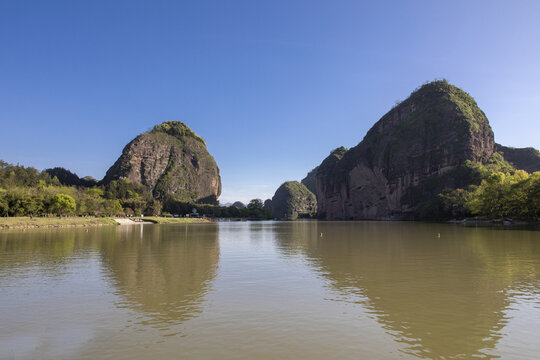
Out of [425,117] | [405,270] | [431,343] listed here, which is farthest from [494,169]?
[431,343]

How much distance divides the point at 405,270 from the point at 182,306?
1258 centimetres

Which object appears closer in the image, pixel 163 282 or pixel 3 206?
pixel 163 282

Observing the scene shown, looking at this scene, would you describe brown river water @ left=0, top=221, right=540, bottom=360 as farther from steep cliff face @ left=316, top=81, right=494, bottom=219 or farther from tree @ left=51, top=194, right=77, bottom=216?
steep cliff face @ left=316, top=81, right=494, bottom=219

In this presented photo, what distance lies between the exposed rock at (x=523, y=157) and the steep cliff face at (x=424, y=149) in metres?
15.4

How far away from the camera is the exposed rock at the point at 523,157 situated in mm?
170038

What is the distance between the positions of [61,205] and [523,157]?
208001mm

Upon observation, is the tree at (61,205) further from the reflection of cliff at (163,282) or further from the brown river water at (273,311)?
the brown river water at (273,311)

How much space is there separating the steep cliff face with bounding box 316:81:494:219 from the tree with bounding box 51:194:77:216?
13797cm

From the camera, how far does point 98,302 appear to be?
12.5m

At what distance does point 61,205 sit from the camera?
276 ft

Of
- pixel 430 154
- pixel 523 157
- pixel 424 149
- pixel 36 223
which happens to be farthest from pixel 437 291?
pixel 523 157

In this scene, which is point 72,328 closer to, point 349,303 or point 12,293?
point 12,293

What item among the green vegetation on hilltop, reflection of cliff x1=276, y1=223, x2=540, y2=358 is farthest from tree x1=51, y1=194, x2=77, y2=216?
the green vegetation on hilltop

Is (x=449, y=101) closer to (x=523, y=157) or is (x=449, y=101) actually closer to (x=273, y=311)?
(x=523, y=157)
